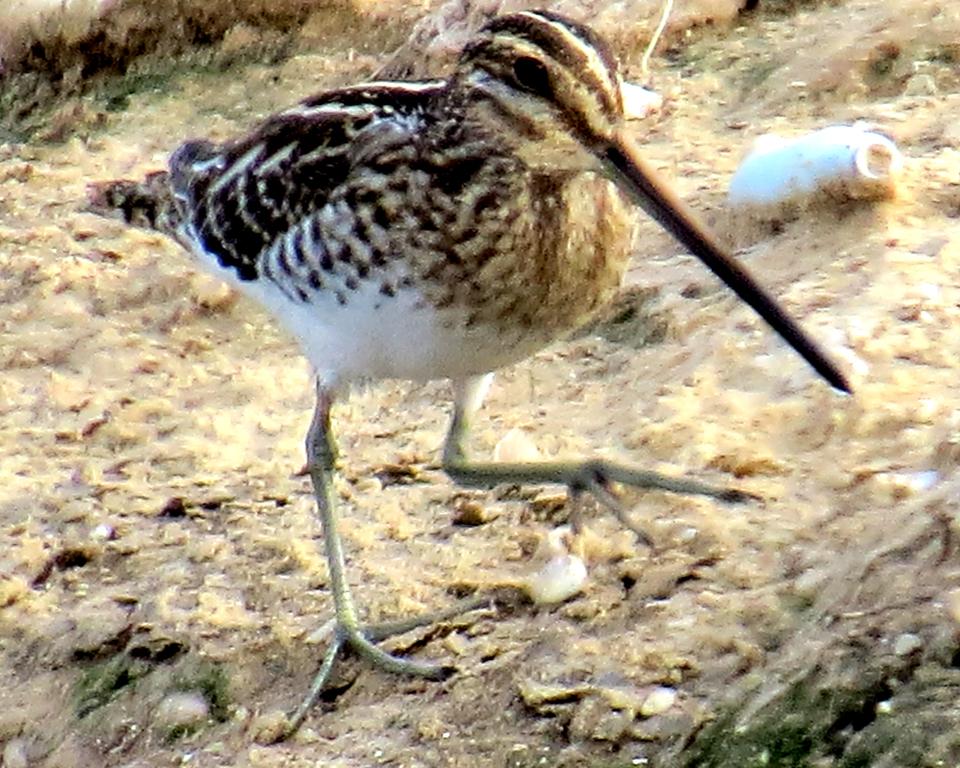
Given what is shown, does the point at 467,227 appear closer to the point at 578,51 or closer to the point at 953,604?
the point at 578,51

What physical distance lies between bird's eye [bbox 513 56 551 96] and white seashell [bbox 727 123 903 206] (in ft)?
4.93

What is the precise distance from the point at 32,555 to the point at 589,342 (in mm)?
1450

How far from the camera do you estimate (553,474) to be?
4.07m

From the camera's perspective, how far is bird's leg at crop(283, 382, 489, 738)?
3857 mm

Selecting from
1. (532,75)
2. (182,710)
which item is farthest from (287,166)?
(182,710)

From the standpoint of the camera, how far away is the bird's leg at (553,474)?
3.93 meters

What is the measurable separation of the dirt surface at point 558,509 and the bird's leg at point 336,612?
0.13ft

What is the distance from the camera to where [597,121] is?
3447 mm

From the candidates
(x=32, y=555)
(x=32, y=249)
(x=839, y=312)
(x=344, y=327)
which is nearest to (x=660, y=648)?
(x=344, y=327)

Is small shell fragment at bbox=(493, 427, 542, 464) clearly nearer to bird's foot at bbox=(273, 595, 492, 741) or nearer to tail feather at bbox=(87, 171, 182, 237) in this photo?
bird's foot at bbox=(273, 595, 492, 741)

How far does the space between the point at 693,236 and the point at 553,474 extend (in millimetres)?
757

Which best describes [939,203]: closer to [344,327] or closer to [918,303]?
[918,303]

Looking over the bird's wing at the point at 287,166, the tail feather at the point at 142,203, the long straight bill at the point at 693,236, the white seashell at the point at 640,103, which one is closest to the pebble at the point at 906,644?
the long straight bill at the point at 693,236

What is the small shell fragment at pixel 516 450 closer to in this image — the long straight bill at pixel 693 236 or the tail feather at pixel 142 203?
the tail feather at pixel 142 203
